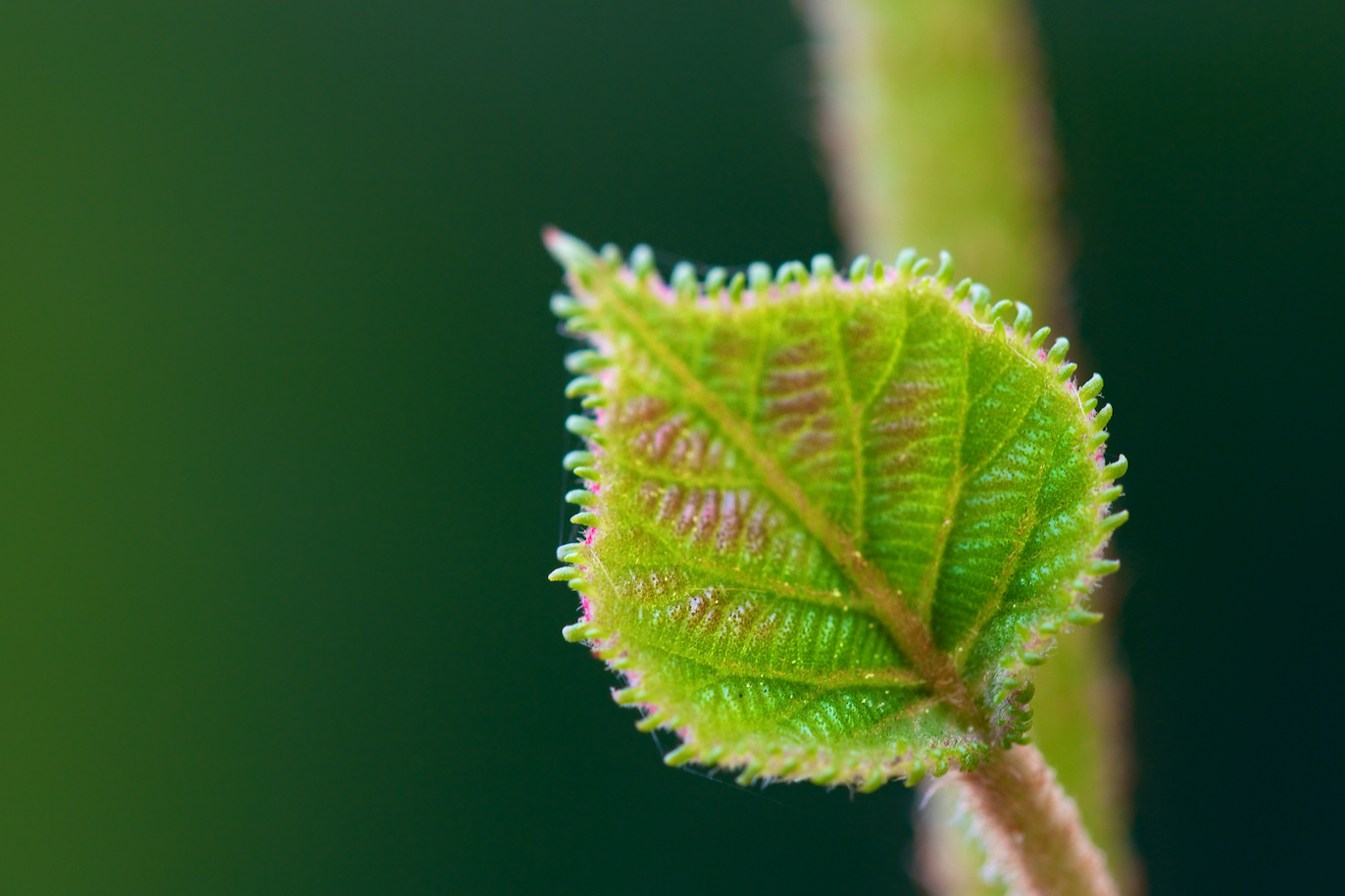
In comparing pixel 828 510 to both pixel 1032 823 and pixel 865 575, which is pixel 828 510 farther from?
pixel 1032 823

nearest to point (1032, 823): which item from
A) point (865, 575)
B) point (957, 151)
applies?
point (865, 575)

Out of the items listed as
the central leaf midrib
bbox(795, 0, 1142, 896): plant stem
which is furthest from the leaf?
bbox(795, 0, 1142, 896): plant stem

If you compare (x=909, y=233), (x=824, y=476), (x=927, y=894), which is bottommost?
(x=927, y=894)

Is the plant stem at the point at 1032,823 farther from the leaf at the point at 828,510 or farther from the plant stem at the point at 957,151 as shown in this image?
the plant stem at the point at 957,151

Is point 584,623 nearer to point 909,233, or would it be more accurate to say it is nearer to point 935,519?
point 935,519

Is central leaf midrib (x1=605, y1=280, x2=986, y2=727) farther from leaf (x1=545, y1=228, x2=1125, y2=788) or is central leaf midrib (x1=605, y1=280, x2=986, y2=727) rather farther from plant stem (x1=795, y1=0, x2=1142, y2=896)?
plant stem (x1=795, y1=0, x2=1142, y2=896)

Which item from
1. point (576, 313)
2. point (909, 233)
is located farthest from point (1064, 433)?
point (909, 233)

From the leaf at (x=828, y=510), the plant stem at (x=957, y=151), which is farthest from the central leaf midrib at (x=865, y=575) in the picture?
the plant stem at (x=957, y=151)
